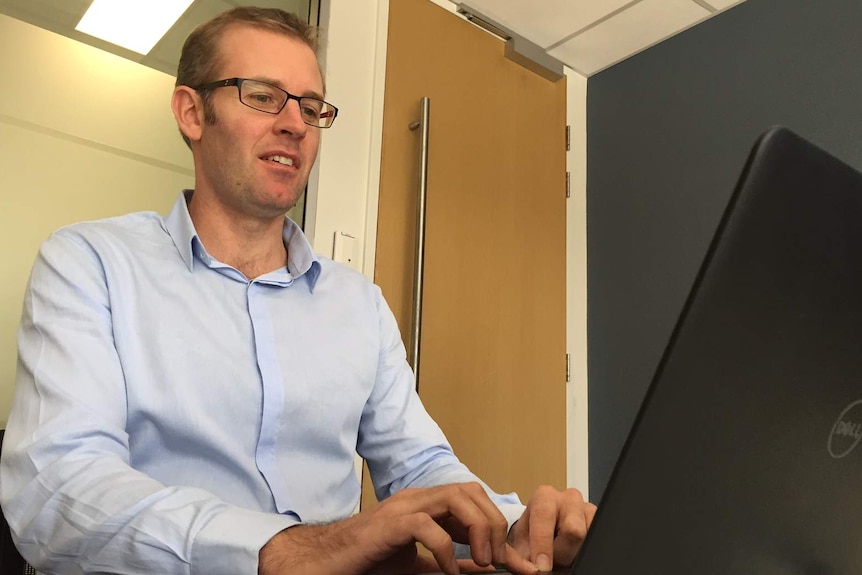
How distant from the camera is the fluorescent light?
5.66 ft

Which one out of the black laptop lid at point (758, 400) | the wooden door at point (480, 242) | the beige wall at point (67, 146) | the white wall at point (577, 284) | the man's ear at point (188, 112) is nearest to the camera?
the black laptop lid at point (758, 400)

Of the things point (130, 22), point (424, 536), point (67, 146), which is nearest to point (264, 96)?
point (67, 146)

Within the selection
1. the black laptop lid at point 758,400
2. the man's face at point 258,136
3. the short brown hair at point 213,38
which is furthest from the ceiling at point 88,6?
the black laptop lid at point 758,400

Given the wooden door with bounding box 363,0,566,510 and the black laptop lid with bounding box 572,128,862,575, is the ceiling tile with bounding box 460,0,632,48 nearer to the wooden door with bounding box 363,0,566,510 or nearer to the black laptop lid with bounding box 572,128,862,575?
the wooden door with bounding box 363,0,566,510

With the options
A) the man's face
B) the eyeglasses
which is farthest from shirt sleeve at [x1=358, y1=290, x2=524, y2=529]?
the eyeglasses

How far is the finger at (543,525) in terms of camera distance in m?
0.61

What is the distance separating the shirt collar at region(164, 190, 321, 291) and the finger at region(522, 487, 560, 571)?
619 millimetres

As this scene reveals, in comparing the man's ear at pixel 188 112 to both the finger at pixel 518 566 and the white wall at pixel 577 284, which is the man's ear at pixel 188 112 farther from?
the white wall at pixel 577 284

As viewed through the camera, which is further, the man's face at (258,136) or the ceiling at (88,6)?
the ceiling at (88,6)

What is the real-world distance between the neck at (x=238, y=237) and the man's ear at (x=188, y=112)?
0.47 ft

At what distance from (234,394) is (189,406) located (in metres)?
0.07

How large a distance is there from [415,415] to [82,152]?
1045 mm

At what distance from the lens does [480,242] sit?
93.2 inches

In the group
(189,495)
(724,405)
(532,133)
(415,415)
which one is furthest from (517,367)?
(724,405)
